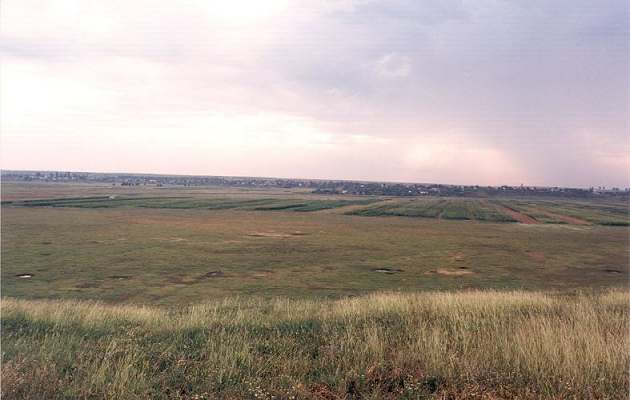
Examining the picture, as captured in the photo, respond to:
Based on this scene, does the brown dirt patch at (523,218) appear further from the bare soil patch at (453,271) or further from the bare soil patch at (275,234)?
the bare soil patch at (453,271)

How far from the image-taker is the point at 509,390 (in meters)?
4.89

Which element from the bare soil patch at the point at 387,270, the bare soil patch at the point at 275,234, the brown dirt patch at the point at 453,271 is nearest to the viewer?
the bare soil patch at the point at 387,270

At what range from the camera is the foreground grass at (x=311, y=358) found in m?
4.91

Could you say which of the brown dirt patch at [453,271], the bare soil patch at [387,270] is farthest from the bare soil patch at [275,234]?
the brown dirt patch at [453,271]

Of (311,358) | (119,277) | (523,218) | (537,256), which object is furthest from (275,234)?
(523,218)

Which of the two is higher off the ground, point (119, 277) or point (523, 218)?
point (523, 218)

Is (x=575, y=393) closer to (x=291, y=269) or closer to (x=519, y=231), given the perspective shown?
(x=291, y=269)

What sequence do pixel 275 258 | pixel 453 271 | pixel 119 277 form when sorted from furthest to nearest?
pixel 275 258 → pixel 453 271 → pixel 119 277

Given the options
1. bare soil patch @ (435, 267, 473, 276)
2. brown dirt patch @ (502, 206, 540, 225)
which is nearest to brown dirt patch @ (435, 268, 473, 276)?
bare soil patch @ (435, 267, 473, 276)

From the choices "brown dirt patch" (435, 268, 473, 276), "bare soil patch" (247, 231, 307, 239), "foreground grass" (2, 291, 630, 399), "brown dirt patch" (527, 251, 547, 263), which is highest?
"foreground grass" (2, 291, 630, 399)

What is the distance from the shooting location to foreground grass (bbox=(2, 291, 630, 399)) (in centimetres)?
491

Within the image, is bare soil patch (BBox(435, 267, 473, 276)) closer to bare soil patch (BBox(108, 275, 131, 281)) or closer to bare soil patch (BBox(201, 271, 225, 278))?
bare soil patch (BBox(201, 271, 225, 278))

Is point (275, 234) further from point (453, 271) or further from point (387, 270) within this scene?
point (453, 271)

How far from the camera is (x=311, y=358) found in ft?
19.6
